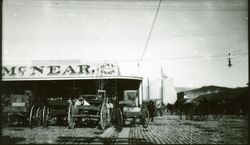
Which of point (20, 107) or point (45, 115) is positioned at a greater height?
point (20, 107)

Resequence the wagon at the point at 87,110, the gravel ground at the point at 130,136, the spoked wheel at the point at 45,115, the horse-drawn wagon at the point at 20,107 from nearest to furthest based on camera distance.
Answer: the gravel ground at the point at 130,136
the wagon at the point at 87,110
the horse-drawn wagon at the point at 20,107
the spoked wheel at the point at 45,115

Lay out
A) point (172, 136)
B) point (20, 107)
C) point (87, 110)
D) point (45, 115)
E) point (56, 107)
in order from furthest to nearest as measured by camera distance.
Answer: point (45, 115) < point (56, 107) < point (87, 110) < point (20, 107) < point (172, 136)

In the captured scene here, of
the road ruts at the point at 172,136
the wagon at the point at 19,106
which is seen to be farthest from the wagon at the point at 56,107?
the road ruts at the point at 172,136

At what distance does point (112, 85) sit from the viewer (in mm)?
26078

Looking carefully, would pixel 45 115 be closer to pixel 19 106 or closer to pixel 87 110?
pixel 19 106

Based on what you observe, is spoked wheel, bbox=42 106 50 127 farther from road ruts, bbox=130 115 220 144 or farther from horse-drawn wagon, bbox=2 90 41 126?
road ruts, bbox=130 115 220 144

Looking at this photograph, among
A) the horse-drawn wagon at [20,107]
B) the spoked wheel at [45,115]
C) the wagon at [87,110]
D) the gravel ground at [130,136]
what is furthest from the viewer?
the spoked wheel at [45,115]

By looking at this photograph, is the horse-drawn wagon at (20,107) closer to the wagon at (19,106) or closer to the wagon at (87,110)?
the wagon at (19,106)

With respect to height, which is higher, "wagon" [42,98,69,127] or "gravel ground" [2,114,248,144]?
"wagon" [42,98,69,127]

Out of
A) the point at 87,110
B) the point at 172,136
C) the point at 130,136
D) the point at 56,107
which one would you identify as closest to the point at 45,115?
the point at 56,107

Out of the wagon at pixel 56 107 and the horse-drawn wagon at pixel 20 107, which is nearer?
the horse-drawn wagon at pixel 20 107

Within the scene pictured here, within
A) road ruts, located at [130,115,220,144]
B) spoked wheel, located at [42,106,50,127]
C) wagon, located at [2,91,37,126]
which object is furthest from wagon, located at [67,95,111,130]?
wagon, located at [2,91,37,126]

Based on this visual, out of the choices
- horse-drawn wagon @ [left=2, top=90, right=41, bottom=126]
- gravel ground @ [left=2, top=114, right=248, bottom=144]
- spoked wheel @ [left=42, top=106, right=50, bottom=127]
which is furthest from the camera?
spoked wheel @ [left=42, top=106, right=50, bottom=127]

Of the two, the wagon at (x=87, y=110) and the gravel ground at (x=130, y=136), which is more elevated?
the wagon at (x=87, y=110)
